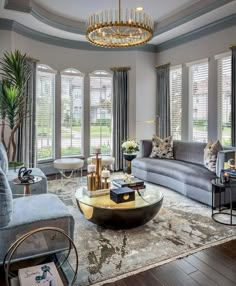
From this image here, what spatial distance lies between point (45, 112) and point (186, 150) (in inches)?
135

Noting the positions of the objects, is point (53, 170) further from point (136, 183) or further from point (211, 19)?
point (211, 19)

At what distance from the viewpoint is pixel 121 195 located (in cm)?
329

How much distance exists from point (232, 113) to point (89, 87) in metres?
3.57

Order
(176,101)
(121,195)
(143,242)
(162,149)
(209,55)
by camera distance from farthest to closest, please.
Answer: (176,101), (162,149), (209,55), (121,195), (143,242)

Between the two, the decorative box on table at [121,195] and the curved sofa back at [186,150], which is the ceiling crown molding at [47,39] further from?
the decorative box on table at [121,195]

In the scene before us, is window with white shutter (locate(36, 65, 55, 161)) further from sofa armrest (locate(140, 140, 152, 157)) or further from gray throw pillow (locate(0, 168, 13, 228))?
gray throw pillow (locate(0, 168, 13, 228))

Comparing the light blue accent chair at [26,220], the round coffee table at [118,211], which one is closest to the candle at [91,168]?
the round coffee table at [118,211]

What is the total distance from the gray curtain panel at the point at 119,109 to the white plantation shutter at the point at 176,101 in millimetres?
1186

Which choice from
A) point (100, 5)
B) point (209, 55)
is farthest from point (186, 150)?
point (100, 5)

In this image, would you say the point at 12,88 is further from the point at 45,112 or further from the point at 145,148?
the point at 145,148

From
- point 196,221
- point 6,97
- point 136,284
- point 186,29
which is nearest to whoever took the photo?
point 136,284

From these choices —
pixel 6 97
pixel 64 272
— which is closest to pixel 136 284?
pixel 64 272

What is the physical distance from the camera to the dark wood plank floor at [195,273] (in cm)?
231

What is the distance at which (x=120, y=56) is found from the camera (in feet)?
22.7
